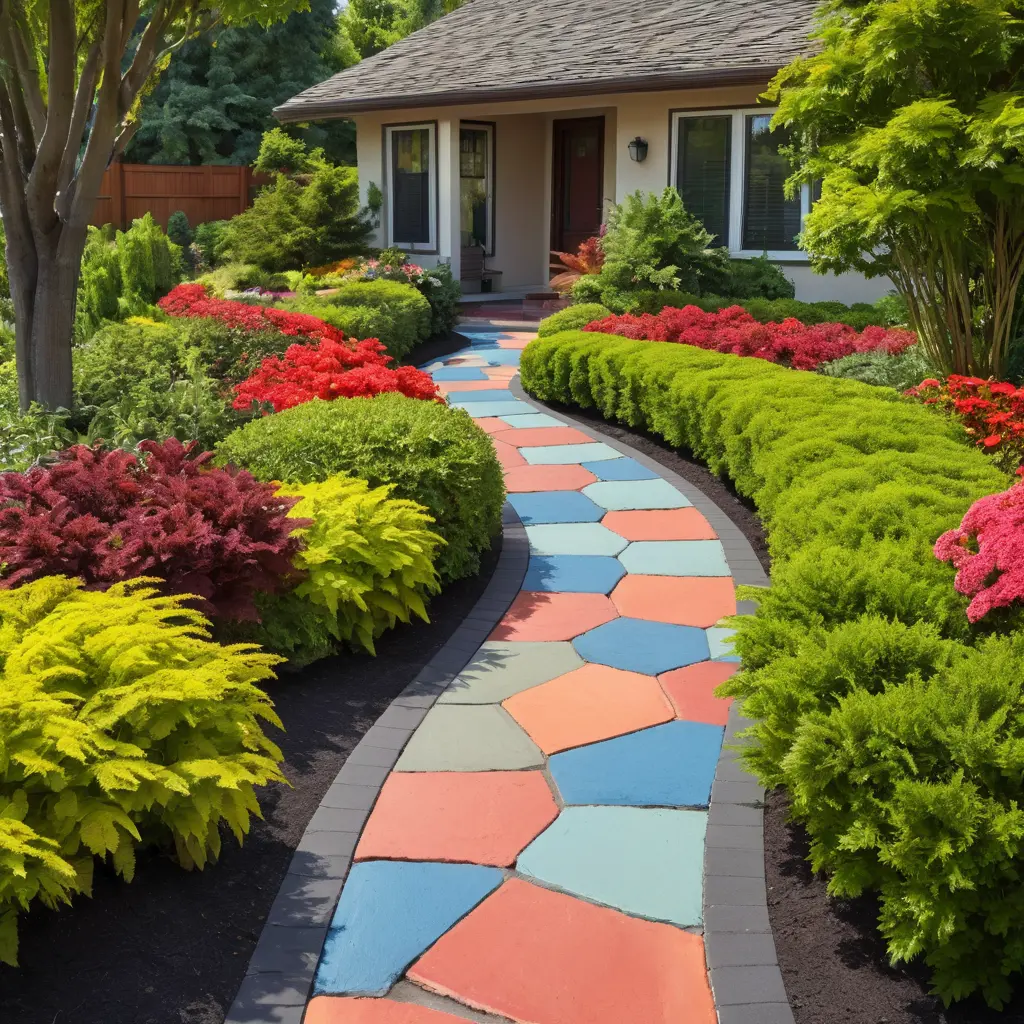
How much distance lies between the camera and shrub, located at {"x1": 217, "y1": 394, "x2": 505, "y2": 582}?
533cm

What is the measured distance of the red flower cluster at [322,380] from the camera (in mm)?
6805

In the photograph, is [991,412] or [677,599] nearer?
[677,599]

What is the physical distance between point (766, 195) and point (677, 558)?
8778mm

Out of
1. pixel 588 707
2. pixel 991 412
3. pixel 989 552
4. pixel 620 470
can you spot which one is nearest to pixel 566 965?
pixel 588 707

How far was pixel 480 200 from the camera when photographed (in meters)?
17.3

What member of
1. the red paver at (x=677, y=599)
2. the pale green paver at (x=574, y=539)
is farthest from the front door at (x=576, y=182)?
the red paver at (x=677, y=599)

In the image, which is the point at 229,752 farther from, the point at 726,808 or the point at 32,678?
the point at 726,808

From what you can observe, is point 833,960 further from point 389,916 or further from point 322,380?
point 322,380

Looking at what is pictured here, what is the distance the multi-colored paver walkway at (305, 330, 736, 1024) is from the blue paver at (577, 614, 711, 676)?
0.04 ft

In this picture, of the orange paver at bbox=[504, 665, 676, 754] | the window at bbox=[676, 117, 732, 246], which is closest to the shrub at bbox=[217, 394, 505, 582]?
the orange paver at bbox=[504, 665, 676, 754]

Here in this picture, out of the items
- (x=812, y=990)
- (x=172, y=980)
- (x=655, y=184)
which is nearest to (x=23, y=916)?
(x=172, y=980)

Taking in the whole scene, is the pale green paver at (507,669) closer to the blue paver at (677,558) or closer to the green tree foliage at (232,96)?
the blue paver at (677,558)

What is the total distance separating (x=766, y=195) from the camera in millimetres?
13492

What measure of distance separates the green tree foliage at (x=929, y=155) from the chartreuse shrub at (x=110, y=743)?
5183 mm
